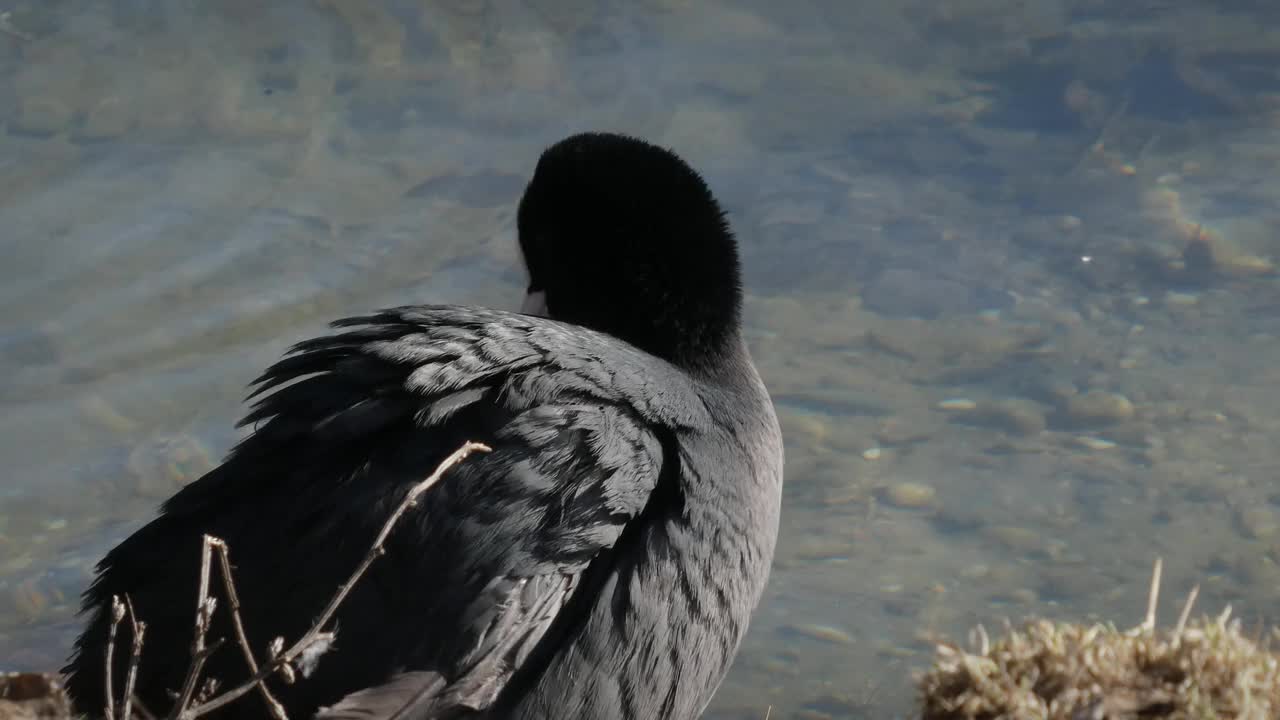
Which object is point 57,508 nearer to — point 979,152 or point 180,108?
point 180,108

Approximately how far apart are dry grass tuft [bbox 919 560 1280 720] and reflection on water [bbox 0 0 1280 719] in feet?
10.8

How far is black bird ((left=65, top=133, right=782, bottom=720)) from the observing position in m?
2.29

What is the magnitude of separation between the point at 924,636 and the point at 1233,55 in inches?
165

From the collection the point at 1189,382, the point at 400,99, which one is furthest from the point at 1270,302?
the point at 400,99

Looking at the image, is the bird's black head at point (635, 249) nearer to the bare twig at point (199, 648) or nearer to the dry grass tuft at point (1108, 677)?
the dry grass tuft at point (1108, 677)

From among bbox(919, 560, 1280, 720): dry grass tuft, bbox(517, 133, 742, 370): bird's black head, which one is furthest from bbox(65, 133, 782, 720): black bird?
bbox(919, 560, 1280, 720): dry grass tuft

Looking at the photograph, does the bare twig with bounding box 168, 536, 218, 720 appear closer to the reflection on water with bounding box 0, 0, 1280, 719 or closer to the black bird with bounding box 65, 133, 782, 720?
the black bird with bounding box 65, 133, 782, 720

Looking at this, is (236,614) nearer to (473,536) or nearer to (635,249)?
(473,536)

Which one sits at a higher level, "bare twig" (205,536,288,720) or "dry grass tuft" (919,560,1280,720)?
"bare twig" (205,536,288,720)

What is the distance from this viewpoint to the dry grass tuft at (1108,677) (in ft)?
6.59

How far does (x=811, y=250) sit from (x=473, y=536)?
16.6ft

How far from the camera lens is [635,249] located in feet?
10.7

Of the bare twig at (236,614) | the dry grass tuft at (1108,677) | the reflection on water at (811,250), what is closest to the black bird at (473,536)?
the bare twig at (236,614)

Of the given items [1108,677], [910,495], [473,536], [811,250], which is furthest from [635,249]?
[811,250]
